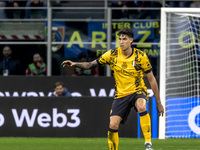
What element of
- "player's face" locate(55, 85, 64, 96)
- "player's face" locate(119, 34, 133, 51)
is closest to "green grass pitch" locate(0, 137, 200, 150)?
"player's face" locate(55, 85, 64, 96)

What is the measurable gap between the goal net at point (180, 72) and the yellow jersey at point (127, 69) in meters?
4.08

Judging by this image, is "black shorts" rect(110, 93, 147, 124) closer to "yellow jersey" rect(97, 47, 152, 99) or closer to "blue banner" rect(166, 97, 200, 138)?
"yellow jersey" rect(97, 47, 152, 99)

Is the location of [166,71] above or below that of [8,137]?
above

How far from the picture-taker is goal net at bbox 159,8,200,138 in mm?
13281

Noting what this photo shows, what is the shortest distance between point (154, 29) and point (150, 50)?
53cm

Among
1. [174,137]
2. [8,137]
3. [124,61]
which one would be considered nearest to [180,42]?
[174,137]

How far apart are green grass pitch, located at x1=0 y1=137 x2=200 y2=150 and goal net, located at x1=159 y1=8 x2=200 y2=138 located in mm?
846

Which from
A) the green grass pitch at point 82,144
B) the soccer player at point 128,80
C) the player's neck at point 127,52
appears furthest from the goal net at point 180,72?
the player's neck at point 127,52

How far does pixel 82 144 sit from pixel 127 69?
3.15 m

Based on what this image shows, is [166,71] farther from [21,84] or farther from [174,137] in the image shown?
[21,84]

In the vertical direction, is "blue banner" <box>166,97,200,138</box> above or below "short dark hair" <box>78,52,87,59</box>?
below

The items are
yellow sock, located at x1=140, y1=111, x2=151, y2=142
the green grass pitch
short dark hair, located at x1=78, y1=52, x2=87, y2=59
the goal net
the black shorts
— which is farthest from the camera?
short dark hair, located at x1=78, y1=52, x2=87, y2=59

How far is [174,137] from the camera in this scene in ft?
44.3

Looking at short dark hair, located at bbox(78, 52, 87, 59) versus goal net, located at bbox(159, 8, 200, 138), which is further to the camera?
short dark hair, located at bbox(78, 52, 87, 59)
